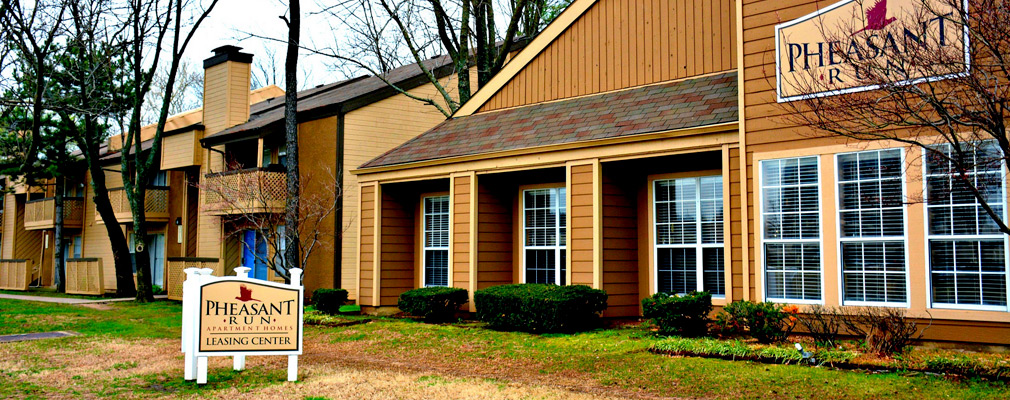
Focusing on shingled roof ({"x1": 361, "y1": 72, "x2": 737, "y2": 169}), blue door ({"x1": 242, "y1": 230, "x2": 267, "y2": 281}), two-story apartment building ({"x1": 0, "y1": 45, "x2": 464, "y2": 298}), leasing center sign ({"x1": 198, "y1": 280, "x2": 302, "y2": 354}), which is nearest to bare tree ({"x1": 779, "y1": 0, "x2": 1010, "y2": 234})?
shingled roof ({"x1": 361, "y1": 72, "x2": 737, "y2": 169})

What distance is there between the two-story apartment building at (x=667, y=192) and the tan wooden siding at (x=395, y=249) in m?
0.03

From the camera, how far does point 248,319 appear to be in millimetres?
8789

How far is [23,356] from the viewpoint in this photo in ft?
37.2

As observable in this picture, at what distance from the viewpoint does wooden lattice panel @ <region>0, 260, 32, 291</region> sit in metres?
31.6

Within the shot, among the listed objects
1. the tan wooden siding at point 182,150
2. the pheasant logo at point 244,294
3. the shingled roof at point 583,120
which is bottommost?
the pheasant logo at point 244,294

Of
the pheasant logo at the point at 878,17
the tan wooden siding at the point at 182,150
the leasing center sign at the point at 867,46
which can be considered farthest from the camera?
the tan wooden siding at the point at 182,150

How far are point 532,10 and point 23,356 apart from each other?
17.9 meters

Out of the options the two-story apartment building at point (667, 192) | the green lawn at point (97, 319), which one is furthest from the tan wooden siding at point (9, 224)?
the two-story apartment building at point (667, 192)

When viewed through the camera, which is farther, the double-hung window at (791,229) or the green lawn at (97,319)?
the green lawn at (97,319)

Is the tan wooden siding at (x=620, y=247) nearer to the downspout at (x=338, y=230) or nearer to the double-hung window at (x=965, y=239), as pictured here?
the double-hung window at (x=965, y=239)

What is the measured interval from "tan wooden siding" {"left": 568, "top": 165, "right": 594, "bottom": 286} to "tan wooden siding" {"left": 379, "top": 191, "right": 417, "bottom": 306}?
4.91 meters

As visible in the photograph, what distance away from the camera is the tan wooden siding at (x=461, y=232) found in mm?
15117

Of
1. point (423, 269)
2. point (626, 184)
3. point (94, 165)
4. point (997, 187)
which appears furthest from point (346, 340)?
point (94, 165)

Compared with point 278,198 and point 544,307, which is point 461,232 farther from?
point 278,198
